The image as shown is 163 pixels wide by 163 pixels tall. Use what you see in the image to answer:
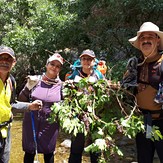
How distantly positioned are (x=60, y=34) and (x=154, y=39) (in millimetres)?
7793

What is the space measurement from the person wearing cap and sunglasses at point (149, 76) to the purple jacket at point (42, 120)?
3.56 ft

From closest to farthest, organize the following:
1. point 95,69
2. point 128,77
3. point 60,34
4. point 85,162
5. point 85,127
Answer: point 85,127 → point 128,77 → point 95,69 → point 85,162 → point 60,34

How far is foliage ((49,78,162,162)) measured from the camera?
109 inches

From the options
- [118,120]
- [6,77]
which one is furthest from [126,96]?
[6,77]

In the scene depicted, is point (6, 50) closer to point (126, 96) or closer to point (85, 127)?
point (85, 127)

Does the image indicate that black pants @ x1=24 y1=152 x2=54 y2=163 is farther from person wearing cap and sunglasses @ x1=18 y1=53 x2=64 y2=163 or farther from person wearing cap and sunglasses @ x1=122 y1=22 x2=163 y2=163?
person wearing cap and sunglasses @ x1=122 y1=22 x2=163 y2=163

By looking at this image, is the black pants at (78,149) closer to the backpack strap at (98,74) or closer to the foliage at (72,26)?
the backpack strap at (98,74)

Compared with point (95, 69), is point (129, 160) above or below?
below

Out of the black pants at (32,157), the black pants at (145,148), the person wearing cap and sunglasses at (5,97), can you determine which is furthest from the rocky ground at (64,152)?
the person wearing cap and sunglasses at (5,97)

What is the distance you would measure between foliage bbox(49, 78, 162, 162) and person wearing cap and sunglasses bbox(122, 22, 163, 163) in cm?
12

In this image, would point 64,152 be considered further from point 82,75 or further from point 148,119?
point 148,119

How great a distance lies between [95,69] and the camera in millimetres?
3938

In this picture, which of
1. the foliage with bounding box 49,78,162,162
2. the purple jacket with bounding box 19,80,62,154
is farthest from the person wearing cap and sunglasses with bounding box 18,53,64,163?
the foliage with bounding box 49,78,162,162

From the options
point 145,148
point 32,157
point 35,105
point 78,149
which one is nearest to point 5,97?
point 35,105
